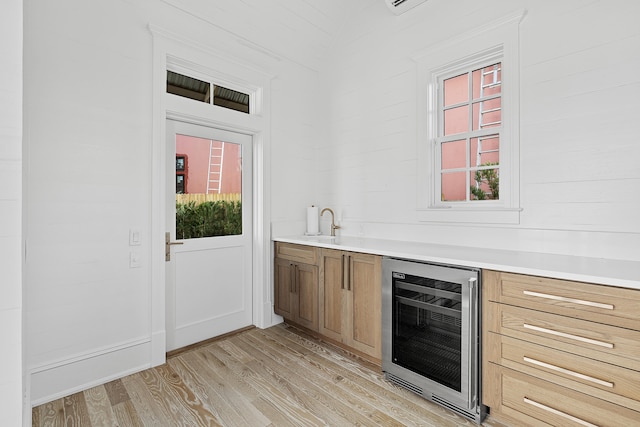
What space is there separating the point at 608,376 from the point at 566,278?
1.51ft

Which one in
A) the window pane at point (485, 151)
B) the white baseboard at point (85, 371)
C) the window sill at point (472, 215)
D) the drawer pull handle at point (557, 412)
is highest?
the window pane at point (485, 151)

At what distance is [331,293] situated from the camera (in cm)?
277

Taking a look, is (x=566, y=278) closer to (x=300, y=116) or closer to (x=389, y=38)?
(x=389, y=38)

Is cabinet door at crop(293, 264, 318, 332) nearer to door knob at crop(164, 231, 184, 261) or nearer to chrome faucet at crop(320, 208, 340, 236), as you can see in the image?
chrome faucet at crop(320, 208, 340, 236)

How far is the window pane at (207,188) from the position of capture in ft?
9.43

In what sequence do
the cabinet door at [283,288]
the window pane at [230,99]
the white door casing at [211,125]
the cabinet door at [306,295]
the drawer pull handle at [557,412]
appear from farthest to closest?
1. the cabinet door at [283,288]
2. the window pane at [230,99]
3. the cabinet door at [306,295]
4. the white door casing at [211,125]
5. the drawer pull handle at [557,412]

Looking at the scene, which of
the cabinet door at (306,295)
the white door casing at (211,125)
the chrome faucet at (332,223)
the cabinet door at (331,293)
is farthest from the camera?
the chrome faucet at (332,223)

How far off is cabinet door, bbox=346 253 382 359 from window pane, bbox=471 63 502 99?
163 cm

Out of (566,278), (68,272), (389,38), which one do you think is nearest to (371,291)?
(566,278)

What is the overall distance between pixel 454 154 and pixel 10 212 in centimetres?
285

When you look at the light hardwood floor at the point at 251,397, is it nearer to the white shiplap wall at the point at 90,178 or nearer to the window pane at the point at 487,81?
the white shiplap wall at the point at 90,178

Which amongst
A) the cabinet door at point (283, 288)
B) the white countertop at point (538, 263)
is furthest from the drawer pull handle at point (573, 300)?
the cabinet door at point (283, 288)

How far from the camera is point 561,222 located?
2150mm

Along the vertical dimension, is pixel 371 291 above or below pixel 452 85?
below
